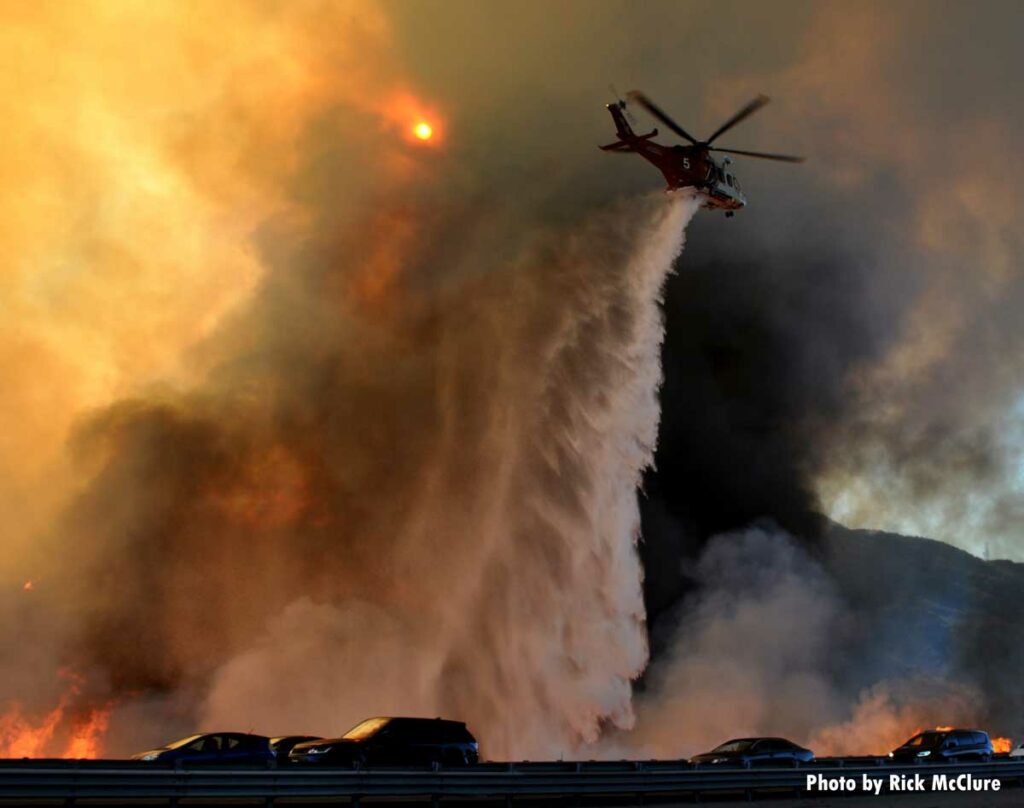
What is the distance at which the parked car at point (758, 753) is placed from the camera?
31297 mm

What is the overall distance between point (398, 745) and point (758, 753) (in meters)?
11.9

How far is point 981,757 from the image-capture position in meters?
36.0

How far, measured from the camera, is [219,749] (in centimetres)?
2697

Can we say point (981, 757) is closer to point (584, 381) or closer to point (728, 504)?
point (584, 381)

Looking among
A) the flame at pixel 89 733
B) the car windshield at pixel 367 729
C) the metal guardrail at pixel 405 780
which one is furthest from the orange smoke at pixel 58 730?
the metal guardrail at pixel 405 780

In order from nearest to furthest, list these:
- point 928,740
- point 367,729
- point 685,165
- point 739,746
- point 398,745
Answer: point 398,745 < point 367,729 < point 739,746 < point 928,740 < point 685,165

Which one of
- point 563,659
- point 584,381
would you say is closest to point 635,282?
point 584,381

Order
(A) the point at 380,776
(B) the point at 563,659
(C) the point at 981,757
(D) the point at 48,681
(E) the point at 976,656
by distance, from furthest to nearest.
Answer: (E) the point at 976,656 < (D) the point at 48,681 < (B) the point at 563,659 < (C) the point at 981,757 < (A) the point at 380,776

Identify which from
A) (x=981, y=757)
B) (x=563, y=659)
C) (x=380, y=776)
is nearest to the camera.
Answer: (x=380, y=776)

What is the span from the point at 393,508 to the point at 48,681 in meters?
21.2

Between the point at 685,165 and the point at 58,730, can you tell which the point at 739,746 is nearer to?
the point at 685,165

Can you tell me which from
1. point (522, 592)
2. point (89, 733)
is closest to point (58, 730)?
point (89, 733)

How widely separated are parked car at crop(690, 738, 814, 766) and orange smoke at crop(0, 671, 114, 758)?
1274 inches

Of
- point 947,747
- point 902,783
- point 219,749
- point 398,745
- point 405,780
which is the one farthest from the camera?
point 947,747
